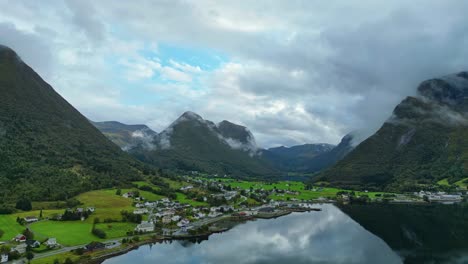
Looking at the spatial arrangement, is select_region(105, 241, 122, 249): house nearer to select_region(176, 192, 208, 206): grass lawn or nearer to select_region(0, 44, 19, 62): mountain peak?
select_region(176, 192, 208, 206): grass lawn

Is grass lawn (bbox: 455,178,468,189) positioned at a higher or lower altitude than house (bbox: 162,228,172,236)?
higher

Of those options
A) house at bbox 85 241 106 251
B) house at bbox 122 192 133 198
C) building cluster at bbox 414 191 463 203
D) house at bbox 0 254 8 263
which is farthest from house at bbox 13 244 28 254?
building cluster at bbox 414 191 463 203

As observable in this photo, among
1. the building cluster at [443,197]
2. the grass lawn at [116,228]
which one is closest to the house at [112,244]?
the grass lawn at [116,228]

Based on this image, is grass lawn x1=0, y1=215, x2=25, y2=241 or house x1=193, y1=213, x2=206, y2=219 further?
house x1=193, y1=213, x2=206, y2=219

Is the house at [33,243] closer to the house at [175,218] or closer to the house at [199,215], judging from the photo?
the house at [175,218]

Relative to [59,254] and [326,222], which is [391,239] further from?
[59,254]

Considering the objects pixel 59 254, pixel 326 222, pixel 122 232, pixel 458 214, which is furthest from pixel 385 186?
pixel 59 254

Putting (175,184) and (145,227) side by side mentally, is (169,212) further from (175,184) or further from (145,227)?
(175,184)
